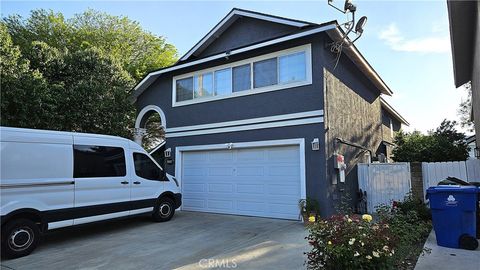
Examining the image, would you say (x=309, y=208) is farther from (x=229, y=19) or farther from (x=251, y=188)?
(x=229, y=19)

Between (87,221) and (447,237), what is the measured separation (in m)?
7.37

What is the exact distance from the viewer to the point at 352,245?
3.83m

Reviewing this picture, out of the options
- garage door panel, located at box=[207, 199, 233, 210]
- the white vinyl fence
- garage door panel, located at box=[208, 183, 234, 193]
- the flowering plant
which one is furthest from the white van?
the white vinyl fence

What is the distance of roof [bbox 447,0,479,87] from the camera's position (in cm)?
830

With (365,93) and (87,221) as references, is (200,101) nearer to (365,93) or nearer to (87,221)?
(87,221)

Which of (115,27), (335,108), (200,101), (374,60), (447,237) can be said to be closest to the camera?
(447,237)

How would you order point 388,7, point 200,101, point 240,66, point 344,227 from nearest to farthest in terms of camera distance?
point 344,227 < point 388,7 < point 240,66 < point 200,101

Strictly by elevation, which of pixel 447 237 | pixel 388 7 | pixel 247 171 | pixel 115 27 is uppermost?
pixel 115 27

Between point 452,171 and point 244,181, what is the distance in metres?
6.13

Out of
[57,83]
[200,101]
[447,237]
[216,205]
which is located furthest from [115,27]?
[447,237]

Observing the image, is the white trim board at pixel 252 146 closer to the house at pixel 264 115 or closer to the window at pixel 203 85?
the house at pixel 264 115

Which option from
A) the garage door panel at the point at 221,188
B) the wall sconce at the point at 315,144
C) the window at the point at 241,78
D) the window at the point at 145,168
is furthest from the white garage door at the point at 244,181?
the window at the point at 145,168

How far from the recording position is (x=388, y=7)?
326 inches

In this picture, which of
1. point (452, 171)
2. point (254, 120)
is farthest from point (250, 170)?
point (452, 171)
